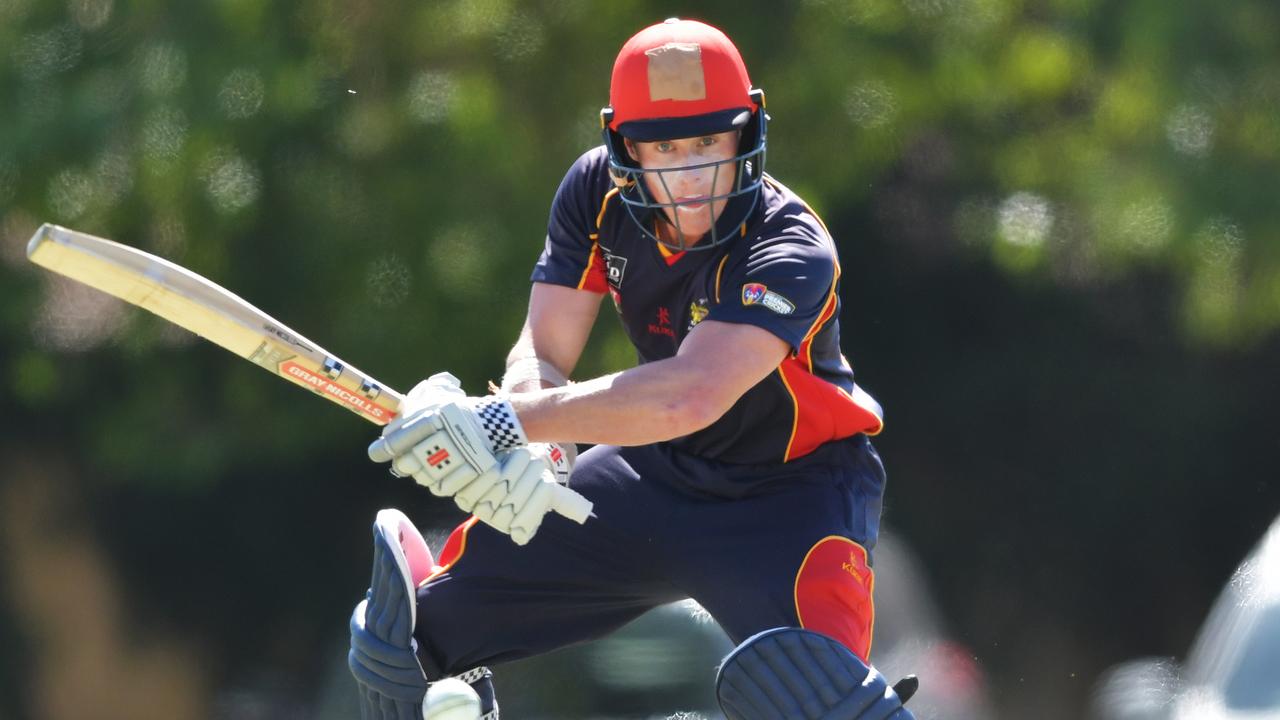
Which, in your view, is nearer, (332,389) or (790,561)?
(332,389)

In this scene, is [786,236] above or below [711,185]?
below

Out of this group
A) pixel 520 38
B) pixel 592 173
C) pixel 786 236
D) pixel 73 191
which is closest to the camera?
pixel 786 236

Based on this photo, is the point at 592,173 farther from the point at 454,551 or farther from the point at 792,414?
the point at 454,551

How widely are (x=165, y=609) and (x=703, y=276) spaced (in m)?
4.74

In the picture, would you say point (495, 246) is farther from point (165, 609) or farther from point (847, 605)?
point (847, 605)

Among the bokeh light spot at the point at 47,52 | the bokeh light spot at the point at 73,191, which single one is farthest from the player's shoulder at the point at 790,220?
the bokeh light spot at the point at 47,52

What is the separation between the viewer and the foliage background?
6.27m

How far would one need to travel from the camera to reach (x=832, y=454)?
375cm

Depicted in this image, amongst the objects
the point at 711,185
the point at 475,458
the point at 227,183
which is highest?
the point at 711,185

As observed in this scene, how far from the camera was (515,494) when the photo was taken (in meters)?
3.25

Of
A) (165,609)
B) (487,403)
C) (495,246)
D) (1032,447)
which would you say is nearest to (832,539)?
(487,403)

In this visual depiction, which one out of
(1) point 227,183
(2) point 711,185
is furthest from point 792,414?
(1) point 227,183

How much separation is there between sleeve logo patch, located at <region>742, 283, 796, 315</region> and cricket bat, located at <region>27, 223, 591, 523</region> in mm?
530

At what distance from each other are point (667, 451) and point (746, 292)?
0.56 meters
